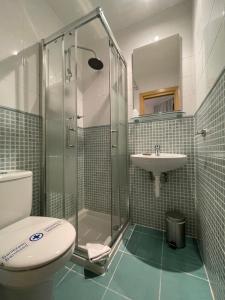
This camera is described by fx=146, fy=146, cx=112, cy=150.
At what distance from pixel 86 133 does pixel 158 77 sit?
1.16 meters

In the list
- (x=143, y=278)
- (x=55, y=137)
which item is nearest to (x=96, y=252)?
(x=143, y=278)

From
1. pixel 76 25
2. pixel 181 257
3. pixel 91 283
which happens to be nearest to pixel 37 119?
pixel 76 25

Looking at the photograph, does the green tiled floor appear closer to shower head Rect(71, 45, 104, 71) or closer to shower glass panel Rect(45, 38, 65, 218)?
shower glass panel Rect(45, 38, 65, 218)

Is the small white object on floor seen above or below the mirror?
below

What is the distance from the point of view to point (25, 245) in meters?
0.73

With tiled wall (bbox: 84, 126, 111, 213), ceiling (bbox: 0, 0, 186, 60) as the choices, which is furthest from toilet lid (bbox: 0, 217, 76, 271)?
ceiling (bbox: 0, 0, 186, 60)

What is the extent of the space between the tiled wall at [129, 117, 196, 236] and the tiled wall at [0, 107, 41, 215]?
1046 mm

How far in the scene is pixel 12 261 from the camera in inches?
25.0

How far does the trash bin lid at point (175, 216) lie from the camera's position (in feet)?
4.58

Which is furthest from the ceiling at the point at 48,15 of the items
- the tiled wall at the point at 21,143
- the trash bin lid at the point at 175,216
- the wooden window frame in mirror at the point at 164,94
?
the trash bin lid at the point at 175,216

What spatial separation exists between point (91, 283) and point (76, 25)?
2.06 metres

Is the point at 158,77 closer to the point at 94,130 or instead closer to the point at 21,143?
the point at 94,130

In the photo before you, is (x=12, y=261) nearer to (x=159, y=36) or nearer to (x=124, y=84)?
(x=124, y=84)

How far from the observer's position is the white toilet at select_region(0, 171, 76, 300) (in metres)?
0.63
